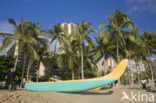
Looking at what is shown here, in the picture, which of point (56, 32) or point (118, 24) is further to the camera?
point (56, 32)

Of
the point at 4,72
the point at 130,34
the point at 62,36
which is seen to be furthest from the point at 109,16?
the point at 4,72

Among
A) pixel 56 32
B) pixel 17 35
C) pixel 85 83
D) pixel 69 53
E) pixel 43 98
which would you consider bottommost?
pixel 43 98

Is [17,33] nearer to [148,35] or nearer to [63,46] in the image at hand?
[63,46]

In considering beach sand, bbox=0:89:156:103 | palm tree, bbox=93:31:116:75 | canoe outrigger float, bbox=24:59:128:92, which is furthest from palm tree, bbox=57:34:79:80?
beach sand, bbox=0:89:156:103

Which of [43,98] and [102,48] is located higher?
[102,48]

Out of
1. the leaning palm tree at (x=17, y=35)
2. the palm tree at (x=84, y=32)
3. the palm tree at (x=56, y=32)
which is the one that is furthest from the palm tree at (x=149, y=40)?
the leaning palm tree at (x=17, y=35)

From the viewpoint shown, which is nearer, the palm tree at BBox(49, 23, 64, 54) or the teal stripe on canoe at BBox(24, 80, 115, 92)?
the teal stripe on canoe at BBox(24, 80, 115, 92)

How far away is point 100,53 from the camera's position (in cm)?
2256

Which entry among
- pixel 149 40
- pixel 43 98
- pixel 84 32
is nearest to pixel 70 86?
pixel 43 98

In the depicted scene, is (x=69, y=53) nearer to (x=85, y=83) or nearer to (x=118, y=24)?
(x=118, y=24)

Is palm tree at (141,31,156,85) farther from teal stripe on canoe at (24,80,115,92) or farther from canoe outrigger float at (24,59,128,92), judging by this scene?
teal stripe on canoe at (24,80,115,92)

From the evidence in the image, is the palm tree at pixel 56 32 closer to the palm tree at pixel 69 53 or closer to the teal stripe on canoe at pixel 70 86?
the palm tree at pixel 69 53

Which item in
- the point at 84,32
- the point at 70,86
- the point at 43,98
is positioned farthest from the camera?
the point at 84,32

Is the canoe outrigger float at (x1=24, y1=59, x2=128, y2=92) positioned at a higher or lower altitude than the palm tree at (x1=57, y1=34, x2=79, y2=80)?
lower
